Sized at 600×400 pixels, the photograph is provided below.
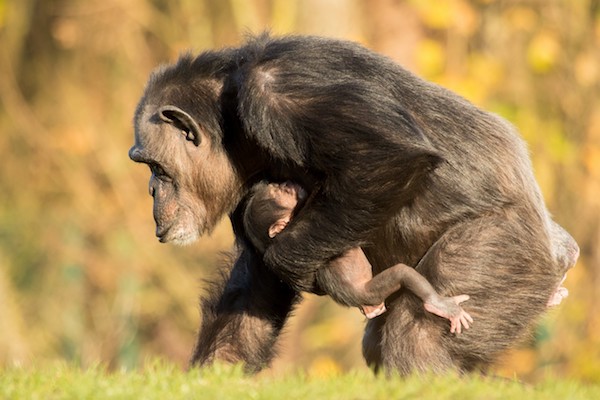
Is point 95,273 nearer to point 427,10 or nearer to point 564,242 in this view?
point 427,10

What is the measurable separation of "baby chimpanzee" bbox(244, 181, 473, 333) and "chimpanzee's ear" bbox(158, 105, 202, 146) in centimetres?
55

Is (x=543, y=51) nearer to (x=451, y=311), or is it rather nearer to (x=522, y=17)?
(x=522, y=17)

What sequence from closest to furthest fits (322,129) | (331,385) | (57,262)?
(331,385), (322,129), (57,262)

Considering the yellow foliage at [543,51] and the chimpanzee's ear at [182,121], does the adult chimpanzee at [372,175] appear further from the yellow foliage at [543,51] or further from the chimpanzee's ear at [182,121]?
the yellow foliage at [543,51]

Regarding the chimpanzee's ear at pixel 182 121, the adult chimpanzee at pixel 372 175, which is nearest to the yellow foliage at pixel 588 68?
the adult chimpanzee at pixel 372 175

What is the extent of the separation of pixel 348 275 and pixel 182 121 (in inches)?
62.2

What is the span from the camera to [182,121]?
7.13m

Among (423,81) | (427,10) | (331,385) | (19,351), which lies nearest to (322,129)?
(423,81)

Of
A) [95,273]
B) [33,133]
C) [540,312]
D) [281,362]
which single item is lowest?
[281,362]

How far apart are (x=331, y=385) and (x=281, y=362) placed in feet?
32.2

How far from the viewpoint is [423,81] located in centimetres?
703

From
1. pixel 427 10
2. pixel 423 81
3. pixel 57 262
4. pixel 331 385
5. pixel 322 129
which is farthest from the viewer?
pixel 57 262

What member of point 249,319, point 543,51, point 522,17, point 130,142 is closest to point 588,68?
point 543,51

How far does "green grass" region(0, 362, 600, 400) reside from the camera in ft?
17.9
